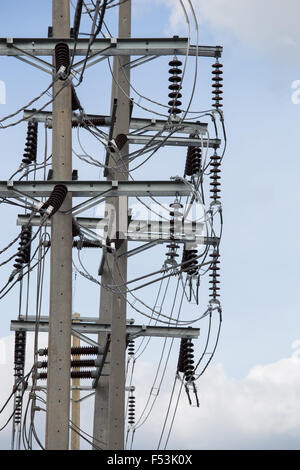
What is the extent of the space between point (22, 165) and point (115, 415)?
435 centimetres

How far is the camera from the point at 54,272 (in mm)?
17297

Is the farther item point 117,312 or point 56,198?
point 117,312

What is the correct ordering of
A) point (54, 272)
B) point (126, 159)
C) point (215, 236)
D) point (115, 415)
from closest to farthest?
point (54, 272) < point (215, 236) < point (115, 415) < point (126, 159)

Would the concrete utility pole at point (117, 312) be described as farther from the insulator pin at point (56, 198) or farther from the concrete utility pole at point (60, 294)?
the insulator pin at point (56, 198)

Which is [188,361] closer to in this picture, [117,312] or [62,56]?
[117,312]

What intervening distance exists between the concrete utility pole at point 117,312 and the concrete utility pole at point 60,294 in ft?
6.18

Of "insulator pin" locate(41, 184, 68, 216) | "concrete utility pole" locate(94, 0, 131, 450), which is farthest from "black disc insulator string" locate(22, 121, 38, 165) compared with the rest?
"insulator pin" locate(41, 184, 68, 216)

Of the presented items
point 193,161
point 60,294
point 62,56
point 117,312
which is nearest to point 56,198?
point 60,294

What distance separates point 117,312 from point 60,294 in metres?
3.20

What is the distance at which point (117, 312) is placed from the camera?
2031 centimetres

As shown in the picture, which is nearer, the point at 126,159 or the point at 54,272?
the point at 54,272

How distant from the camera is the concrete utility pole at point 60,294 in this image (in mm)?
16797
